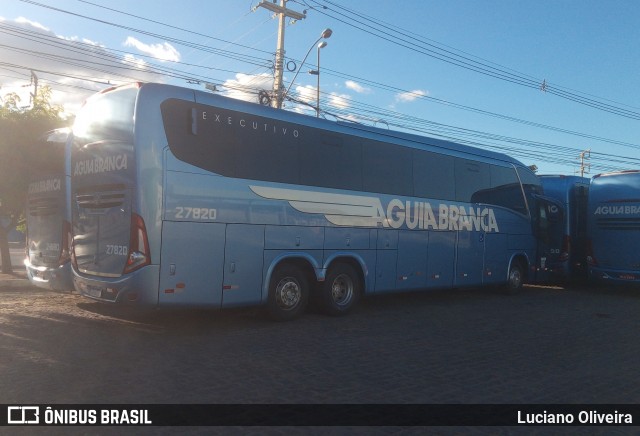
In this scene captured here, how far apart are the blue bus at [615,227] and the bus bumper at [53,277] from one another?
14714 mm

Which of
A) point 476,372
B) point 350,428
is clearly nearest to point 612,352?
point 476,372

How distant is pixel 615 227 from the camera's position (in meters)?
16.0

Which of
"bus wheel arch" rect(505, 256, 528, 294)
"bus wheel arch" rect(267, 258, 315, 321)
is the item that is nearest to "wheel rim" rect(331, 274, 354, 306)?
"bus wheel arch" rect(267, 258, 315, 321)

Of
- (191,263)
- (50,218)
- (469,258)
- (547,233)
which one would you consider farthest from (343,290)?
(547,233)

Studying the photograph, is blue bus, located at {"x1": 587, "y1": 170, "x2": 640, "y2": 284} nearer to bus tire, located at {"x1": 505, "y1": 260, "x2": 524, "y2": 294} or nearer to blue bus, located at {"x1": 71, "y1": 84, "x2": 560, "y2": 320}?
bus tire, located at {"x1": 505, "y1": 260, "x2": 524, "y2": 294}

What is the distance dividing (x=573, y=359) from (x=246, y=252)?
206 inches

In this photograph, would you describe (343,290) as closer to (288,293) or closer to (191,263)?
(288,293)

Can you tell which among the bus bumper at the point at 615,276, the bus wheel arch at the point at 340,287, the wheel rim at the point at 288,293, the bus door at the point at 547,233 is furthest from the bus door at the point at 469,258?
the wheel rim at the point at 288,293

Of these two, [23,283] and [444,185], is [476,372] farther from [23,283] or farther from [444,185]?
[23,283]

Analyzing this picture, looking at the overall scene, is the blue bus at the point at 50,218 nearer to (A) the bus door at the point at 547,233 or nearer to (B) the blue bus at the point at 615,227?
(A) the bus door at the point at 547,233

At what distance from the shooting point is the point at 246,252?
348 inches

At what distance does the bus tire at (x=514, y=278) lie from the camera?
1520 cm

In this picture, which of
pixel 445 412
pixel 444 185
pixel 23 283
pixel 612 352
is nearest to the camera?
pixel 445 412

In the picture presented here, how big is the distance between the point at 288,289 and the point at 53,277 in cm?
433
